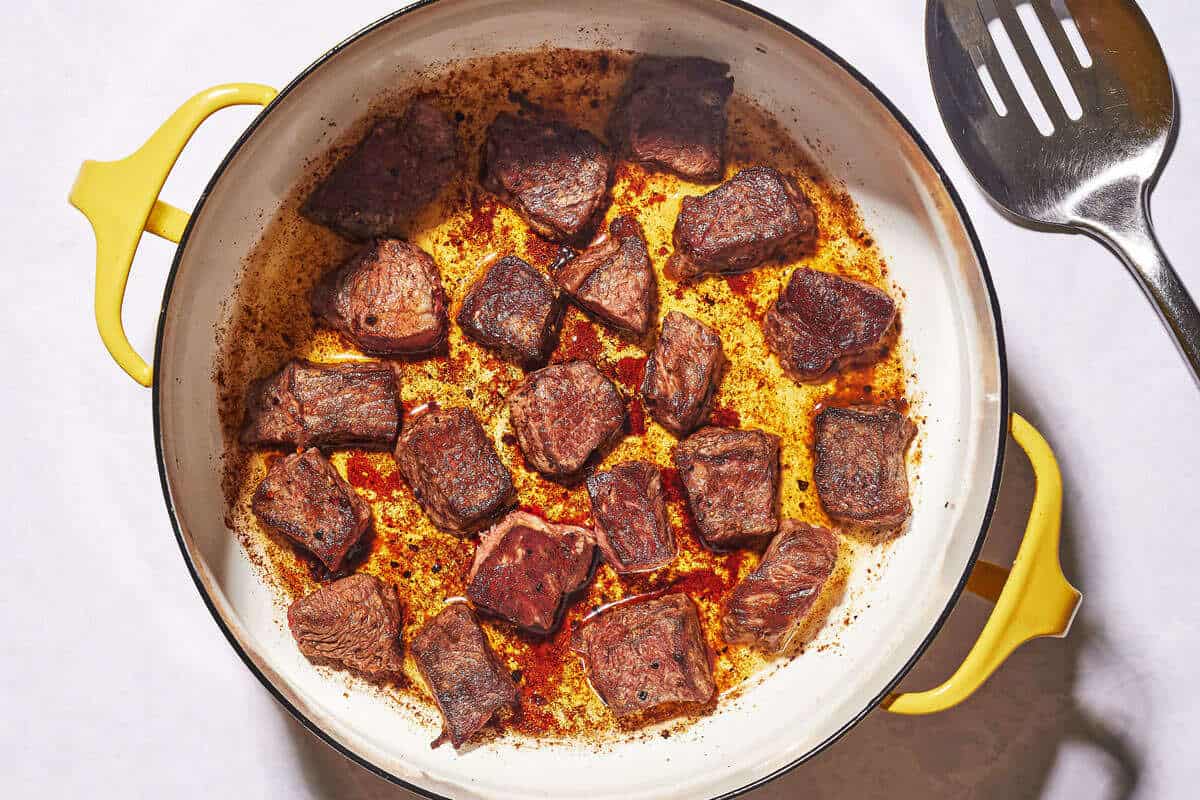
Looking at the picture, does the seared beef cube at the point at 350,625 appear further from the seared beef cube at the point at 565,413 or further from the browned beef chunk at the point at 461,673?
the seared beef cube at the point at 565,413

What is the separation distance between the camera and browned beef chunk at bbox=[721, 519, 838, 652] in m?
2.94

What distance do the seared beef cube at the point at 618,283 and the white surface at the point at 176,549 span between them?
1124 mm

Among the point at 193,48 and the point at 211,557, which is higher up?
the point at 193,48

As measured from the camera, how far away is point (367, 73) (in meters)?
2.94

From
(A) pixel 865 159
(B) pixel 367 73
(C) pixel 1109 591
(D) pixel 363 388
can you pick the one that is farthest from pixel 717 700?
(B) pixel 367 73

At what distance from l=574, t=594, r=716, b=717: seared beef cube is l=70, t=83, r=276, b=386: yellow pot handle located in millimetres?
1852

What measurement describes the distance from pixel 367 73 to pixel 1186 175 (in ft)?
9.88

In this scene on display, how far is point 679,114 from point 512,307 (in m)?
0.93

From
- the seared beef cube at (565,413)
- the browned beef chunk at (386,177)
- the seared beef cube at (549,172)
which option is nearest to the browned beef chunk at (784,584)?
the seared beef cube at (565,413)

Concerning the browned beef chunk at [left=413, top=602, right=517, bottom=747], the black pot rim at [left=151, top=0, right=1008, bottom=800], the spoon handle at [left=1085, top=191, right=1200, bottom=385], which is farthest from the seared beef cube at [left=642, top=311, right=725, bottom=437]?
the spoon handle at [left=1085, top=191, right=1200, bottom=385]

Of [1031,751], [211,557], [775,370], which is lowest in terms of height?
[1031,751]

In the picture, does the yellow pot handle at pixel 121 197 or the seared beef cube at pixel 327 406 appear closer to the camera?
the yellow pot handle at pixel 121 197

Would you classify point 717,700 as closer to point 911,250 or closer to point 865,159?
point 911,250

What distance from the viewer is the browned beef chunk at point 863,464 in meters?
2.97
